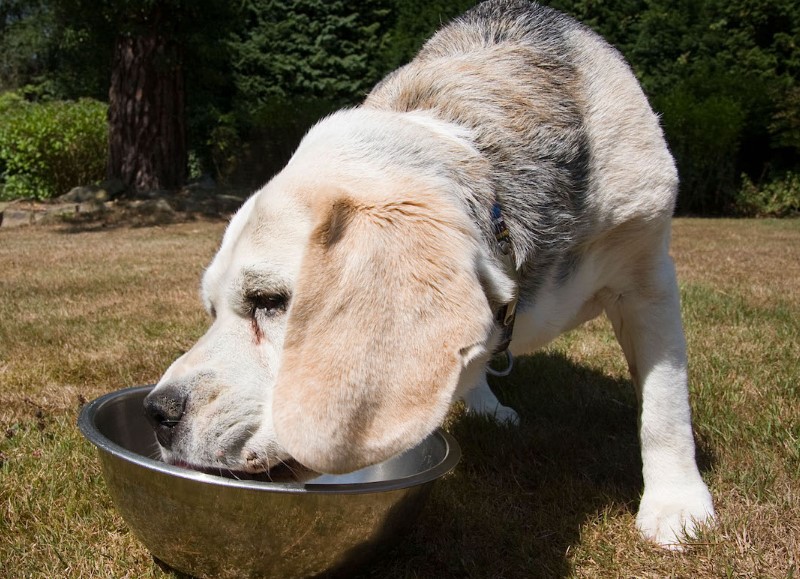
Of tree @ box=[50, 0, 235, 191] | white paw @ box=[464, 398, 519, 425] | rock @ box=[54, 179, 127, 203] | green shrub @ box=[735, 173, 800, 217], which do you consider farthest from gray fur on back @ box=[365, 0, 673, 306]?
green shrub @ box=[735, 173, 800, 217]

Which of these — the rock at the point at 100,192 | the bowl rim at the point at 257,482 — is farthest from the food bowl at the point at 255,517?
the rock at the point at 100,192

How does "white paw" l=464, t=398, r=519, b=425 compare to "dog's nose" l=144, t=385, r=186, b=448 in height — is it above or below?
below

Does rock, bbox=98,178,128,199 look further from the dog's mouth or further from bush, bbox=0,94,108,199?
the dog's mouth

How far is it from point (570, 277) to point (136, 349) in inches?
125

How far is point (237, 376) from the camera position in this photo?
2.08m

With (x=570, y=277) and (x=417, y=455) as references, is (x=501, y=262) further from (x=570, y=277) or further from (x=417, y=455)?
(x=417, y=455)

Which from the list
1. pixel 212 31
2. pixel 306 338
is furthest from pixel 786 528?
pixel 212 31

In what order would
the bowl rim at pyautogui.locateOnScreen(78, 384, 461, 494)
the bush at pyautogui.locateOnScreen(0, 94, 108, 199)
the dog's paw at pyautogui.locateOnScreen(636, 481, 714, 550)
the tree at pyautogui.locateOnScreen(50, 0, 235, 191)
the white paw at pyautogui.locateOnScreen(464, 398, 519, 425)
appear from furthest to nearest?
1. the bush at pyautogui.locateOnScreen(0, 94, 108, 199)
2. the tree at pyautogui.locateOnScreen(50, 0, 235, 191)
3. the white paw at pyautogui.locateOnScreen(464, 398, 519, 425)
4. the dog's paw at pyautogui.locateOnScreen(636, 481, 714, 550)
5. the bowl rim at pyautogui.locateOnScreen(78, 384, 461, 494)

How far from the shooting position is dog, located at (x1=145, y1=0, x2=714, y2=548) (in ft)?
5.84

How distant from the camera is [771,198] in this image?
50.2 ft

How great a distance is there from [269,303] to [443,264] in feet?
1.94

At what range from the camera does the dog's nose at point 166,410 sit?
80.1 inches

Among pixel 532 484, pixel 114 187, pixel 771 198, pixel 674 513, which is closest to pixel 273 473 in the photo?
pixel 532 484

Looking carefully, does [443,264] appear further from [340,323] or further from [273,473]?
[273,473]
